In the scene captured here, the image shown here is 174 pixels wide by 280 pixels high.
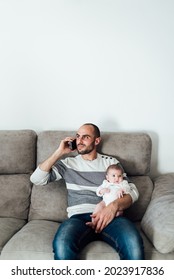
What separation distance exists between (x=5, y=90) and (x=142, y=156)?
3.71 ft

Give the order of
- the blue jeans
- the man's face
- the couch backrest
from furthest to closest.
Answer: the couch backrest, the man's face, the blue jeans

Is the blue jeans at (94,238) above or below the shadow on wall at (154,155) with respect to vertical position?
below

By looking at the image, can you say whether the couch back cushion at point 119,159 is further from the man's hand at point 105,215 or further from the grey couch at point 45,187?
the man's hand at point 105,215

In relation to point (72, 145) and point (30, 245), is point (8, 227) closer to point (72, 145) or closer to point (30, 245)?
point (30, 245)

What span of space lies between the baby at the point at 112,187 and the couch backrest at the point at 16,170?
54 centimetres

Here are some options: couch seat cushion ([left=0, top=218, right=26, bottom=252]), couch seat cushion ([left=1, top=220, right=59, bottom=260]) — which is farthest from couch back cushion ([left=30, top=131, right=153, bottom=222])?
couch seat cushion ([left=1, top=220, right=59, bottom=260])

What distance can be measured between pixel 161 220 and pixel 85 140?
68cm

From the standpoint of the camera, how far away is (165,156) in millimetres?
2584

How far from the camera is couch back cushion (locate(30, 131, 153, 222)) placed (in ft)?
7.08

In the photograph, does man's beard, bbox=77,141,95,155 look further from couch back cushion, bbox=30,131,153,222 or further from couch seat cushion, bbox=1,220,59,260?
couch seat cushion, bbox=1,220,59,260

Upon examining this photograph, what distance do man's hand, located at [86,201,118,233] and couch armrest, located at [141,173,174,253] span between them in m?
0.21

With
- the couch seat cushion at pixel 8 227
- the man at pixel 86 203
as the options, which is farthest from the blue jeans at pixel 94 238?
the couch seat cushion at pixel 8 227

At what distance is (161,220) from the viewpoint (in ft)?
5.90

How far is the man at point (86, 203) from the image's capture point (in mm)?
1680
